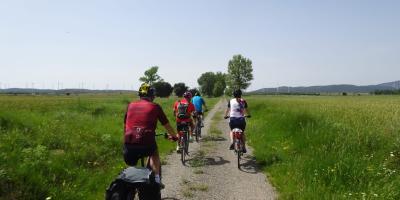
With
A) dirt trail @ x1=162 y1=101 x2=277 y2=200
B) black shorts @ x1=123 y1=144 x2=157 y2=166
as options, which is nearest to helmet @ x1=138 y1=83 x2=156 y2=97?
black shorts @ x1=123 y1=144 x2=157 y2=166

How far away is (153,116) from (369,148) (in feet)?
24.0

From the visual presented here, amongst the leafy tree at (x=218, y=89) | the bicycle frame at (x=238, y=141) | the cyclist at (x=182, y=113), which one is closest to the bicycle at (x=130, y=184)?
the bicycle frame at (x=238, y=141)

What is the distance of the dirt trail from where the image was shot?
801 centimetres

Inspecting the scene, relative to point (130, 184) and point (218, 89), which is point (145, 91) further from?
point (218, 89)

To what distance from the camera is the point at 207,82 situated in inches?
6137

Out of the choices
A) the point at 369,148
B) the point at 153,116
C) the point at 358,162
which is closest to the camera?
the point at 153,116

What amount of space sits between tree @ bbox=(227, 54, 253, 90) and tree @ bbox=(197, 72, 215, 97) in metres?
40.9

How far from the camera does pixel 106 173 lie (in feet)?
30.8

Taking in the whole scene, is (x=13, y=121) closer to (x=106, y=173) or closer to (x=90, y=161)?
(x=90, y=161)

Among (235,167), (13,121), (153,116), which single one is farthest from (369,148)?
(13,121)

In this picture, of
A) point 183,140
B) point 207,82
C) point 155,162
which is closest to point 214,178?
point 183,140

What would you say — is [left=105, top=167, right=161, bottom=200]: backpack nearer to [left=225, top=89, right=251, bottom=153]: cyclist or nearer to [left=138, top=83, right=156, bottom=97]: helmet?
[left=138, top=83, right=156, bottom=97]: helmet

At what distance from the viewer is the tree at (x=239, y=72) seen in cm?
11375

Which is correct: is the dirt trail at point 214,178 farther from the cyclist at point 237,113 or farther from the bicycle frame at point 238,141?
the cyclist at point 237,113
